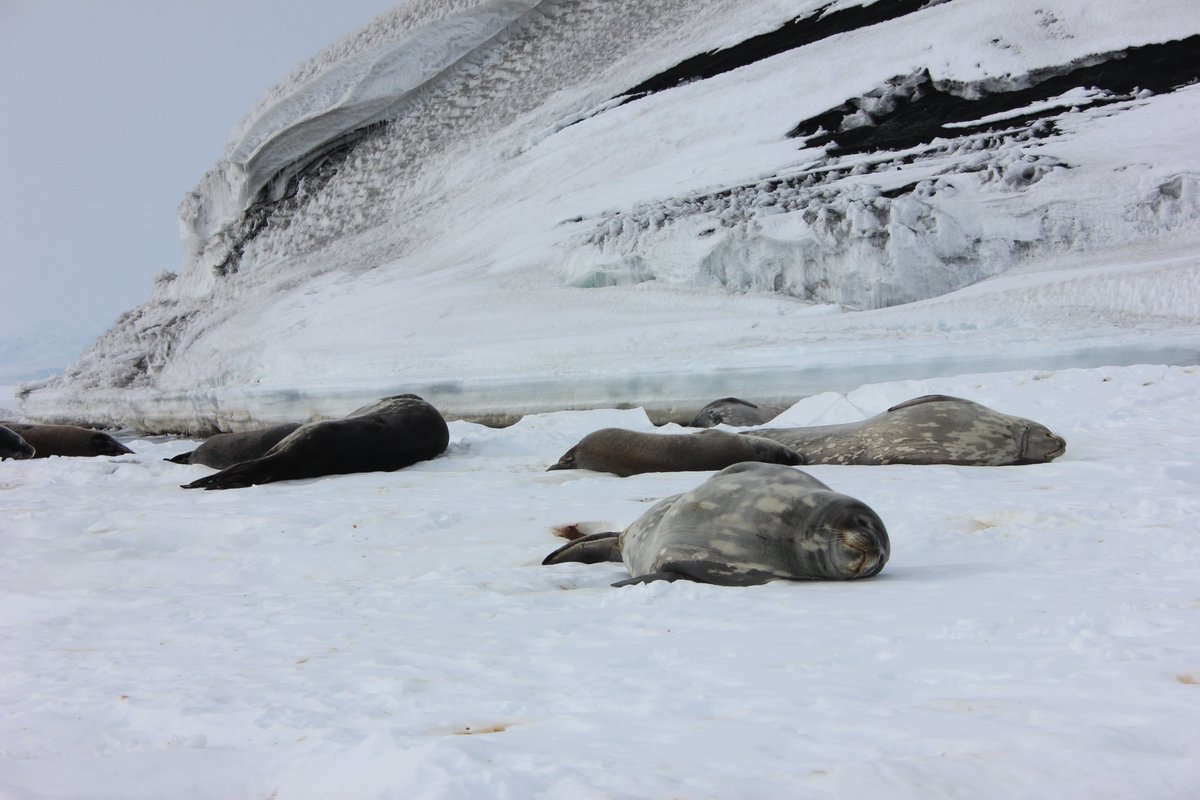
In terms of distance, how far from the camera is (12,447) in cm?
785

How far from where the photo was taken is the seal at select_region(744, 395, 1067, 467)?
476 centimetres

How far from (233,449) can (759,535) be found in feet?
15.9

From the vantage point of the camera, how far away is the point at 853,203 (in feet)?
28.1

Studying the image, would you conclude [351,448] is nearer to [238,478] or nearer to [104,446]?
[238,478]

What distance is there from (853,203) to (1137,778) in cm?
790

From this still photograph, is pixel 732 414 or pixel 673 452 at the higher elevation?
pixel 673 452

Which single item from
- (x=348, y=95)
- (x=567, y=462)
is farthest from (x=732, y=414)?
(x=348, y=95)

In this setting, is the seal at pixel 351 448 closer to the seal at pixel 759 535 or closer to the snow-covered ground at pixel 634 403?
the snow-covered ground at pixel 634 403

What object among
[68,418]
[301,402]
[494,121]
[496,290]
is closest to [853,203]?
[496,290]

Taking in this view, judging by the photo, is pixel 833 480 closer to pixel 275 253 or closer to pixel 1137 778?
pixel 1137 778

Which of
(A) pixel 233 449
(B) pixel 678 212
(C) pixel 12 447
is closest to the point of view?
(A) pixel 233 449

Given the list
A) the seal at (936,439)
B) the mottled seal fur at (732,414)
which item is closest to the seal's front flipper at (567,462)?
the seal at (936,439)

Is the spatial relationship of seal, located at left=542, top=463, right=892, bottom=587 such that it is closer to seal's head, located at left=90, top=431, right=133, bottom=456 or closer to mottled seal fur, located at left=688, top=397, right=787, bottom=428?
mottled seal fur, located at left=688, top=397, right=787, bottom=428

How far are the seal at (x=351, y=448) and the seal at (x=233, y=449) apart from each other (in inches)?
26.5
